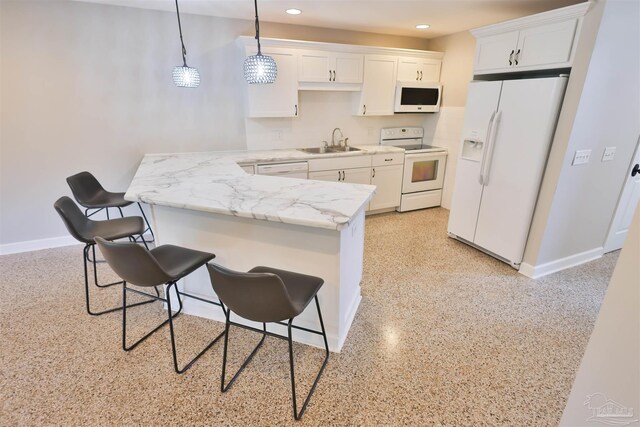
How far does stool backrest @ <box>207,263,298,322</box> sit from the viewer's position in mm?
1332

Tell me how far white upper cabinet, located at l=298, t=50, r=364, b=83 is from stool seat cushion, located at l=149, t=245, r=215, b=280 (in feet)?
9.07

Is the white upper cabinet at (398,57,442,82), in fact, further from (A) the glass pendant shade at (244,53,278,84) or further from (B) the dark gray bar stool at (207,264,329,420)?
(B) the dark gray bar stool at (207,264,329,420)

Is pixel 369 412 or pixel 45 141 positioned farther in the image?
pixel 45 141

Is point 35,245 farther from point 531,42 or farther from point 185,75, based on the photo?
point 531,42

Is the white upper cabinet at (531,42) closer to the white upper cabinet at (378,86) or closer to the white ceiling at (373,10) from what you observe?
the white ceiling at (373,10)

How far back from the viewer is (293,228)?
1893 mm

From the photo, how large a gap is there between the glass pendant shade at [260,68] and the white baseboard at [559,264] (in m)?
2.85

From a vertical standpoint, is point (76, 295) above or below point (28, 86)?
below

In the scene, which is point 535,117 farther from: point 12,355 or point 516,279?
point 12,355

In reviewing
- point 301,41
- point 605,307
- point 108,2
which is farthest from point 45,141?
point 605,307

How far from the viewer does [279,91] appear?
388cm

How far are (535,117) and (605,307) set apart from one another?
220 centimetres

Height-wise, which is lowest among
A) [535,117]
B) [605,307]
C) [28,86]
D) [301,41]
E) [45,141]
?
[605,307]

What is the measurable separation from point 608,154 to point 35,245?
5.78m
